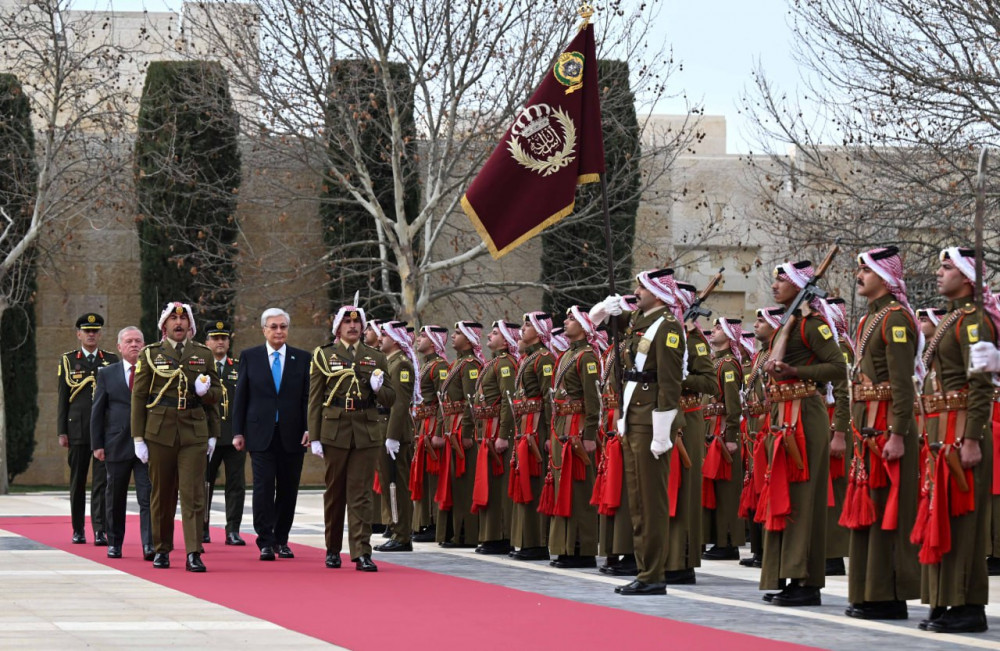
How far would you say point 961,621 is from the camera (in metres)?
8.86

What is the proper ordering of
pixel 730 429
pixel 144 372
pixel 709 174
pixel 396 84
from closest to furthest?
pixel 144 372, pixel 730 429, pixel 396 84, pixel 709 174

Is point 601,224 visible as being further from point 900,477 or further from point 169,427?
point 900,477

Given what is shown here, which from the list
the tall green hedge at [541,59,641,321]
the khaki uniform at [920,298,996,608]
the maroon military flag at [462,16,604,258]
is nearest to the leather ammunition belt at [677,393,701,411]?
the maroon military flag at [462,16,604,258]

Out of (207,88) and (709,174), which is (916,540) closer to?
(207,88)

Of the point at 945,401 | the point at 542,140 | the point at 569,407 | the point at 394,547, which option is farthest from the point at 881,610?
the point at 394,547

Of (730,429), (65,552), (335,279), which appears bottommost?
(65,552)

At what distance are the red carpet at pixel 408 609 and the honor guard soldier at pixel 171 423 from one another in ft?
1.74

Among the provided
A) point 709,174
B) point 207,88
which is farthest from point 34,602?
point 709,174

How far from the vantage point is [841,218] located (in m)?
22.2

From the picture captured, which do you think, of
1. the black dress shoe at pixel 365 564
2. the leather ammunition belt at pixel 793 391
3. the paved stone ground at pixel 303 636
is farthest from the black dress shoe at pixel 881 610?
the black dress shoe at pixel 365 564

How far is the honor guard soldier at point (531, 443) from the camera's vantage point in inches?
560

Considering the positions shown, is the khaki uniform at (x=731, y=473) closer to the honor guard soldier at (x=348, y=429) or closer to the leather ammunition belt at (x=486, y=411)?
the leather ammunition belt at (x=486, y=411)

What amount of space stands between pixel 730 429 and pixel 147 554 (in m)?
5.57

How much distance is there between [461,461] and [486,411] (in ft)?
2.34
